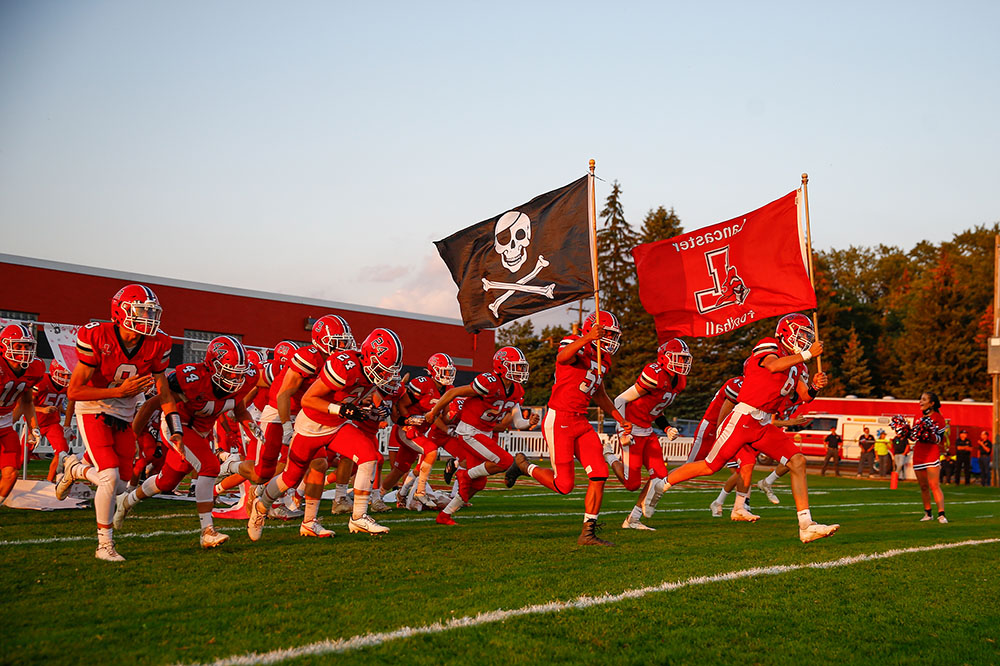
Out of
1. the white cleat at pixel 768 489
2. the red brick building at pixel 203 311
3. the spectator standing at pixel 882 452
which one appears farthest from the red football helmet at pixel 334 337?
the spectator standing at pixel 882 452

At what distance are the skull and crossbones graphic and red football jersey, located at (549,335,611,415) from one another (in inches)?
82.8

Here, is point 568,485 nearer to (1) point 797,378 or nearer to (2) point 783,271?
(1) point 797,378

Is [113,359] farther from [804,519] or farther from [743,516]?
[743,516]

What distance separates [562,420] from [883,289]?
76.2 metres

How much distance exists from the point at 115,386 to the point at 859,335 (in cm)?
6539

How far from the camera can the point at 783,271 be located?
1192 centimetres

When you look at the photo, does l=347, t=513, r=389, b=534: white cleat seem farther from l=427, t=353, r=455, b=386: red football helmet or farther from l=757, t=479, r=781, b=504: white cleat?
l=757, t=479, r=781, b=504: white cleat

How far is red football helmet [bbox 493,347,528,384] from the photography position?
1148 cm

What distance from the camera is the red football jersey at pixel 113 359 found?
7.41m

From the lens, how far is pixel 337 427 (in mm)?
8859

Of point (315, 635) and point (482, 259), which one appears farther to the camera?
point (482, 259)

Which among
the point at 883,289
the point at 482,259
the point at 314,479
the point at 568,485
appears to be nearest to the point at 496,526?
the point at 568,485

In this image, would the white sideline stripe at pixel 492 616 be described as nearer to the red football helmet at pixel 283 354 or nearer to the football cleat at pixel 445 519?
the football cleat at pixel 445 519

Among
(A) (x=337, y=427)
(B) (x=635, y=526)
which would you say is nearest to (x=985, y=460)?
(B) (x=635, y=526)
